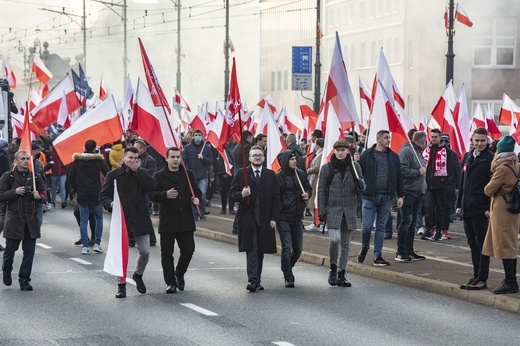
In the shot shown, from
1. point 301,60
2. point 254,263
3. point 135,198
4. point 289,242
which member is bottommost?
point 254,263

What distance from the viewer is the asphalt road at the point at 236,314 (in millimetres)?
10461

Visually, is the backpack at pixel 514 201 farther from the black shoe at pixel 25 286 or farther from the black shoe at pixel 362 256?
the black shoe at pixel 25 286

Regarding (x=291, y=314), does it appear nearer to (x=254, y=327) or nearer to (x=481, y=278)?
(x=254, y=327)

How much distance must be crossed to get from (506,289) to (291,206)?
2.70 m

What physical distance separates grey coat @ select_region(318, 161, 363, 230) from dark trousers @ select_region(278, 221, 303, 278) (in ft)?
1.13

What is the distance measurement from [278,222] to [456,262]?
9.30 feet

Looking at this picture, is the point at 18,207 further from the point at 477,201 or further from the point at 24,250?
the point at 477,201

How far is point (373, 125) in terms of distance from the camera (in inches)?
670

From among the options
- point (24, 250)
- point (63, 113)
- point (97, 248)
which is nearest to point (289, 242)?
point (24, 250)

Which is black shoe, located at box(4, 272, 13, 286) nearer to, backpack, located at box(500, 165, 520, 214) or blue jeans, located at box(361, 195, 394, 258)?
blue jeans, located at box(361, 195, 394, 258)

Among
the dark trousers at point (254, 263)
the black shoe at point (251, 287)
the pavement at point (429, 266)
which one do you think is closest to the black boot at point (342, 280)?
the pavement at point (429, 266)

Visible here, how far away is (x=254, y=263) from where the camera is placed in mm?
13625

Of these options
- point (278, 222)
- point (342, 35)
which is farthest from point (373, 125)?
point (342, 35)

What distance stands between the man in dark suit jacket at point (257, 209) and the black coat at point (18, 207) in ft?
7.23
